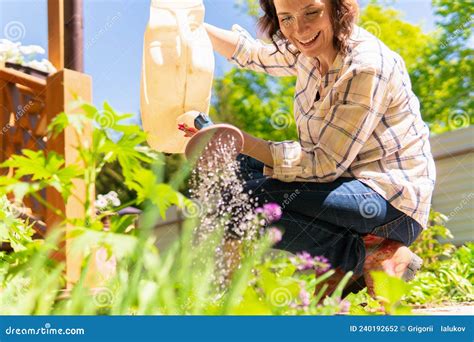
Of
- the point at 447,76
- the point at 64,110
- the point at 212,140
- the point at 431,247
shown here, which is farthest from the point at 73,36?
the point at 447,76

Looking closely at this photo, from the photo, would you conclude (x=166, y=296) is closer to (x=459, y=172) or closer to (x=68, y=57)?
(x=68, y=57)

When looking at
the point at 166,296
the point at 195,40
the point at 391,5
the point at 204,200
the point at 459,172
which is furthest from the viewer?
the point at 391,5

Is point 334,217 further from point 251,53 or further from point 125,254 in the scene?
point 125,254

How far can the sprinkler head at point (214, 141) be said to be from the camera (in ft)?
5.24

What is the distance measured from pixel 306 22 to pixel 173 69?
469 millimetres

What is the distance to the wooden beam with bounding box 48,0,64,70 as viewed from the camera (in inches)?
126

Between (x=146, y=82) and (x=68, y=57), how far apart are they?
0.98 meters

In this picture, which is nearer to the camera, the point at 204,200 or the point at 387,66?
the point at 204,200

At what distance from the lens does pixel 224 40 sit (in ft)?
8.13

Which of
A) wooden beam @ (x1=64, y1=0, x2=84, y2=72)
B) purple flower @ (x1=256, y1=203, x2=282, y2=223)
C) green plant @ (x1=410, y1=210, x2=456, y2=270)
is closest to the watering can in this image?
purple flower @ (x1=256, y1=203, x2=282, y2=223)

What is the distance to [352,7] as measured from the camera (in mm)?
1990

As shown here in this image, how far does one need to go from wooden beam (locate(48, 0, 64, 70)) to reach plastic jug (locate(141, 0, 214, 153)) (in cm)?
121

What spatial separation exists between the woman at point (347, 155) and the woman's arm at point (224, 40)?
0.92ft
